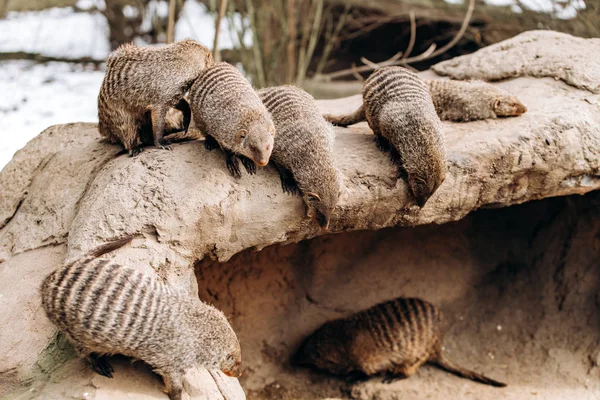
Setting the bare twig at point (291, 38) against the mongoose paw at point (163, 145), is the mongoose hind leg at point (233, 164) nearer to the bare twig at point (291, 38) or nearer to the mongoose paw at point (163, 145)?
the mongoose paw at point (163, 145)

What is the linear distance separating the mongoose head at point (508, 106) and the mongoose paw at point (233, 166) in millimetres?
1600

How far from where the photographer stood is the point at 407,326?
166 inches

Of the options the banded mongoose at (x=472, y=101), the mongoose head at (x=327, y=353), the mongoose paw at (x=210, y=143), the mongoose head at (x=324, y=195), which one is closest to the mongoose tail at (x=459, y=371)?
the mongoose head at (x=327, y=353)

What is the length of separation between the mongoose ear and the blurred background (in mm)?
1985

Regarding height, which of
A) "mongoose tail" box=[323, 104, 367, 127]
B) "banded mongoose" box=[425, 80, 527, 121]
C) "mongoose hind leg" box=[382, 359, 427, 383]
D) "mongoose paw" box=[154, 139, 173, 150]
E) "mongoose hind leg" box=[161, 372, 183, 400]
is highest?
"banded mongoose" box=[425, 80, 527, 121]

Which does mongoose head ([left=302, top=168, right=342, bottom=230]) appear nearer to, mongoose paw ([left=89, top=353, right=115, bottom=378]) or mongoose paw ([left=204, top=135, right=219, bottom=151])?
mongoose paw ([left=204, top=135, right=219, bottom=151])

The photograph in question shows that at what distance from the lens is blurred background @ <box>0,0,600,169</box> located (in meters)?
5.93

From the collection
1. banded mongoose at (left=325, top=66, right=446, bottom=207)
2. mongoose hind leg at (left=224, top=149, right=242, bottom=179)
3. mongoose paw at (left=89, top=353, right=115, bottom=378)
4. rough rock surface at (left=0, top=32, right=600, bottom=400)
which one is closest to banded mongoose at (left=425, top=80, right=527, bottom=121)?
rough rock surface at (left=0, top=32, right=600, bottom=400)

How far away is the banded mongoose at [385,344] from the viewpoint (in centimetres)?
419

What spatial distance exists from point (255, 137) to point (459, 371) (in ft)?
7.41

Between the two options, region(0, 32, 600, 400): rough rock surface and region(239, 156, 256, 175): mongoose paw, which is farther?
region(239, 156, 256, 175): mongoose paw

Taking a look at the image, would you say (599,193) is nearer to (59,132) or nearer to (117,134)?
(117,134)

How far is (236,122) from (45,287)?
111cm

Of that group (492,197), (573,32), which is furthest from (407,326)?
(573,32)
